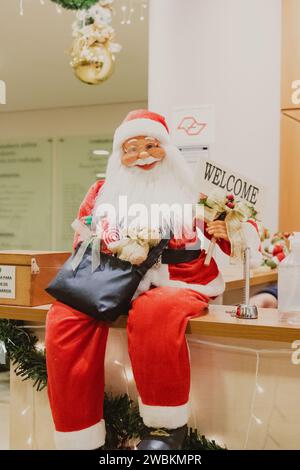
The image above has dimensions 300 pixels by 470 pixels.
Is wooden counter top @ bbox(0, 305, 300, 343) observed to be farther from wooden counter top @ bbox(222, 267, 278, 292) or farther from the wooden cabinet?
the wooden cabinet

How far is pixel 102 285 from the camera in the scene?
129 centimetres

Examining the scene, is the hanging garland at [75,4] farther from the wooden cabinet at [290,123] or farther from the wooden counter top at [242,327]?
the wooden counter top at [242,327]

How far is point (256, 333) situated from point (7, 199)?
2.09m

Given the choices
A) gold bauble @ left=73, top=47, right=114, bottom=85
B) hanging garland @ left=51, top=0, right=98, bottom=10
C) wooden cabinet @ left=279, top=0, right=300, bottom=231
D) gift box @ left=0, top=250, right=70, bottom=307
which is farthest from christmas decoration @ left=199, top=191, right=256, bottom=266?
hanging garland @ left=51, top=0, right=98, bottom=10

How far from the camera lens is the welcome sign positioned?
1381mm

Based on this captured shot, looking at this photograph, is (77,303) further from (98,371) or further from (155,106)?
(155,106)

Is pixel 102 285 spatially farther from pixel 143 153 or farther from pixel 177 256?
pixel 143 153

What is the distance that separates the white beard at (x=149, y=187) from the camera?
1.50m

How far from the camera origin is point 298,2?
2.62 metres

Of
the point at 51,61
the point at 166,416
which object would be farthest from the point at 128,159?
the point at 51,61

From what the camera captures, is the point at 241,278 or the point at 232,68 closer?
the point at 241,278

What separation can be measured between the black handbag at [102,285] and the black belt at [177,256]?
0.04 m

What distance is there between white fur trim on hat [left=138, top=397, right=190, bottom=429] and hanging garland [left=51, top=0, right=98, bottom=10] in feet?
6.08

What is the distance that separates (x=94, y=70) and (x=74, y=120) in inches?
28.2
